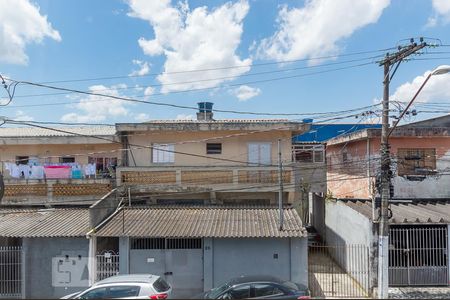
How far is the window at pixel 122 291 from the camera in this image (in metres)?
10.0

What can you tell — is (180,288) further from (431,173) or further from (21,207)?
(431,173)

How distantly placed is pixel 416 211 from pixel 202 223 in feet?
27.6

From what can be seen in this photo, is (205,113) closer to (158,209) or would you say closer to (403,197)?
(158,209)

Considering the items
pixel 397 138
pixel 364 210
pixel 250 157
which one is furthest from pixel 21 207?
pixel 397 138

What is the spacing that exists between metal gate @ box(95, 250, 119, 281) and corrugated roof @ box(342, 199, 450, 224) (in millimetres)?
9103

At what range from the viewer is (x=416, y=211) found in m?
14.5

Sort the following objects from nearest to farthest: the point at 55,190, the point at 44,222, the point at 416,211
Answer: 1. the point at 44,222
2. the point at 416,211
3. the point at 55,190

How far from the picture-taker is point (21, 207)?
1678 cm

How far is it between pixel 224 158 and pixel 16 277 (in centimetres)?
977

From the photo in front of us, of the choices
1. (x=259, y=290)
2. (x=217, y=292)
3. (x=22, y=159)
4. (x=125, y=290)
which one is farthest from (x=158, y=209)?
(x=22, y=159)

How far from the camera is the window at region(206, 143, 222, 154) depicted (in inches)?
709

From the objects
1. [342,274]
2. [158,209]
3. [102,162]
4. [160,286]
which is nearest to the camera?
[160,286]

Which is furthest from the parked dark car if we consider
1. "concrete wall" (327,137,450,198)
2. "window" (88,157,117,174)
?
"window" (88,157,117,174)

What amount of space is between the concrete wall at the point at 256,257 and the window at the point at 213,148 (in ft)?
19.5
